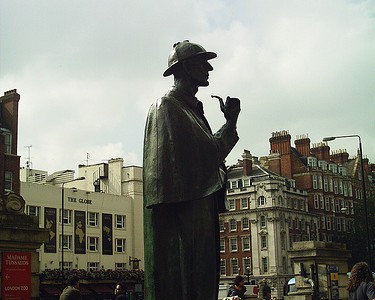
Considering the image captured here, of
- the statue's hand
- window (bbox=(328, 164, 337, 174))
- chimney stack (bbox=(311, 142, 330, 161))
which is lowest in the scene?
the statue's hand

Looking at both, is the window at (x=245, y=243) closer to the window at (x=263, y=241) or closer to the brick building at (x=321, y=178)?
the window at (x=263, y=241)

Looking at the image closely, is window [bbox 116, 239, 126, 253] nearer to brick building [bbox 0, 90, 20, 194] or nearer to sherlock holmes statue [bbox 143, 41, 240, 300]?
brick building [bbox 0, 90, 20, 194]

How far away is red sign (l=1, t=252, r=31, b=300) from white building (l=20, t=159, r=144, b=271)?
41.2 m

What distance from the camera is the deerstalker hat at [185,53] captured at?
5074 mm

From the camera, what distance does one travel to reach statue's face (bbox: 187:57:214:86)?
5117 millimetres

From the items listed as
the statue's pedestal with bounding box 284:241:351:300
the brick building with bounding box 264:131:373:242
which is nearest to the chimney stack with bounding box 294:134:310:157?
the brick building with bounding box 264:131:373:242

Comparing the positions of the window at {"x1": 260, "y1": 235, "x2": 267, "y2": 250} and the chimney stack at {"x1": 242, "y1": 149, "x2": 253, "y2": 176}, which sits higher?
the chimney stack at {"x1": 242, "y1": 149, "x2": 253, "y2": 176}

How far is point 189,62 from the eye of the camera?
5.11 metres

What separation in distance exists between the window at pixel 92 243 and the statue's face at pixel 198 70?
2249 inches

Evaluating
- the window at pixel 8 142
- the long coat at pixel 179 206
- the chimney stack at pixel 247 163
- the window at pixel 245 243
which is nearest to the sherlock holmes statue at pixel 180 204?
the long coat at pixel 179 206

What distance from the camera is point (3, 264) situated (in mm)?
14086

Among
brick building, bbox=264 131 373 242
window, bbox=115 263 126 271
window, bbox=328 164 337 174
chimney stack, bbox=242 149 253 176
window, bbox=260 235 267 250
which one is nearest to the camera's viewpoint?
window, bbox=115 263 126 271

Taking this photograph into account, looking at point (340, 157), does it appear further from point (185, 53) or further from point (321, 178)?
point (185, 53)

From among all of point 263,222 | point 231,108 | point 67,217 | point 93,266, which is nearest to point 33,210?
point 67,217
